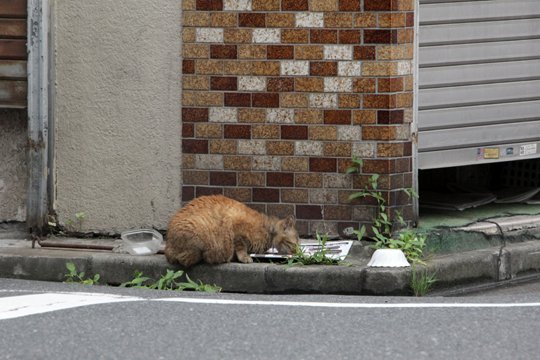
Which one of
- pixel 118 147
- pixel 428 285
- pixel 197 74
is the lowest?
pixel 428 285

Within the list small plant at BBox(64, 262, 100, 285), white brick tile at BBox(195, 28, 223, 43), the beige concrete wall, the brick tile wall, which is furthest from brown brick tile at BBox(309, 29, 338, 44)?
small plant at BBox(64, 262, 100, 285)

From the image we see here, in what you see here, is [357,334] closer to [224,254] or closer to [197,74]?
[224,254]

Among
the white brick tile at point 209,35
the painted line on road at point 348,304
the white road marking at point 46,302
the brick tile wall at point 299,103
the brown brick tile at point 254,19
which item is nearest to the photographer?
the white road marking at point 46,302

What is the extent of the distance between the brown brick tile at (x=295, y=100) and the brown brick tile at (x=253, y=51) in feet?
1.17

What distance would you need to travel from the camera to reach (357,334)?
7020mm

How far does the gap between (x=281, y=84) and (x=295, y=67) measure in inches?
6.8

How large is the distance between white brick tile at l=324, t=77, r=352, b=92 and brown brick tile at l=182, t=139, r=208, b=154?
1.09m

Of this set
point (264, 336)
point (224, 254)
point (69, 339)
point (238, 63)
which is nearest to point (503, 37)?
point (238, 63)

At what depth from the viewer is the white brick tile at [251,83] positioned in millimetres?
9648

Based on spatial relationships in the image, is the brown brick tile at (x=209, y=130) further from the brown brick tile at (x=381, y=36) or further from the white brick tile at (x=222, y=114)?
the brown brick tile at (x=381, y=36)

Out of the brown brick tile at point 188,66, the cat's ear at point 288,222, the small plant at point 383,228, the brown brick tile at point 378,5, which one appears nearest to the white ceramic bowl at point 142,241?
the cat's ear at point 288,222

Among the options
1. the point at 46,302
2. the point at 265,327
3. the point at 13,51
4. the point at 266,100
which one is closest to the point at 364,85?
the point at 266,100

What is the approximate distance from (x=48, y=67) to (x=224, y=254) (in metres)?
2.20

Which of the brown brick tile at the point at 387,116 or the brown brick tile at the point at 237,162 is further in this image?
the brown brick tile at the point at 237,162
